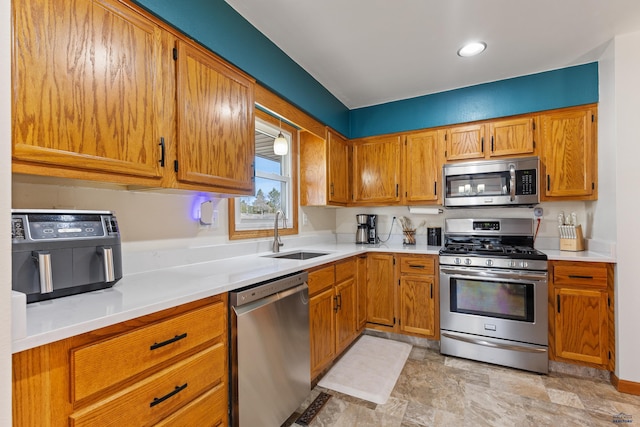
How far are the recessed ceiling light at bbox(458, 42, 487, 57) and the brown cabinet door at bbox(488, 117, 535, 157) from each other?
0.79 metres

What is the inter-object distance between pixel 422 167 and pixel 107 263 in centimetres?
288

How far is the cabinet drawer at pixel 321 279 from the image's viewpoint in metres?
2.08

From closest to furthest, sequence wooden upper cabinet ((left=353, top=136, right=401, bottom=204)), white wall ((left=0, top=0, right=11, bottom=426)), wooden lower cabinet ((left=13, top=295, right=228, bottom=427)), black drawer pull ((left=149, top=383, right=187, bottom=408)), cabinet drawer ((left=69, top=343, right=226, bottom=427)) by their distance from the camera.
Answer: white wall ((left=0, top=0, right=11, bottom=426))
wooden lower cabinet ((left=13, top=295, right=228, bottom=427))
cabinet drawer ((left=69, top=343, right=226, bottom=427))
black drawer pull ((left=149, top=383, right=187, bottom=408))
wooden upper cabinet ((left=353, top=136, right=401, bottom=204))

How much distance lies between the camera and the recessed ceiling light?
7.53 ft

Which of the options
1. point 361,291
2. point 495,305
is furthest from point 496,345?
point 361,291

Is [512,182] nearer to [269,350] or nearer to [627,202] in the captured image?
[627,202]

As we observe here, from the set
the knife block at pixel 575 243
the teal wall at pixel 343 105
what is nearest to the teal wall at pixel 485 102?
the teal wall at pixel 343 105

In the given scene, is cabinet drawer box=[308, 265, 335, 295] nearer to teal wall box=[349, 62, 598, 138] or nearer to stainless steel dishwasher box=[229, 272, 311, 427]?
stainless steel dishwasher box=[229, 272, 311, 427]

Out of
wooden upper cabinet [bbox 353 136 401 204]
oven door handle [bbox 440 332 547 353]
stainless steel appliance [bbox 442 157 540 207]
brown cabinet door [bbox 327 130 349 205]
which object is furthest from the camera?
wooden upper cabinet [bbox 353 136 401 204]

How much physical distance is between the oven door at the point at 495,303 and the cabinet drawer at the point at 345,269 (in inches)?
31.9

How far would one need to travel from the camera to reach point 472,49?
236 centimetres

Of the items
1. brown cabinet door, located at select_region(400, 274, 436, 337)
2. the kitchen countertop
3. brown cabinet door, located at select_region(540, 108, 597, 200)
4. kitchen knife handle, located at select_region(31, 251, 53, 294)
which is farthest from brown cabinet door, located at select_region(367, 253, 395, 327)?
kitchen knife handle, located at select_region(31, 251, 53, 294)

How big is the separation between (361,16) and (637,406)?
3163 mm

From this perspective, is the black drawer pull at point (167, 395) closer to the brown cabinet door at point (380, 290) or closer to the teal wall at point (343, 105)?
the teal wall at point (343, 105)
